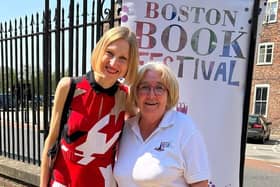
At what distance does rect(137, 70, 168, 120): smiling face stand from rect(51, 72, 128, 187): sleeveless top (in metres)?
0.26

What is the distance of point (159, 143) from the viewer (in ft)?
6.13

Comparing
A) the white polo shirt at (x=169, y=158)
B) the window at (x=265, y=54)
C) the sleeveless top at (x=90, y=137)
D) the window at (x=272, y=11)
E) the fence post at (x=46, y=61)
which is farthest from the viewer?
the window at (x=265, y=54)

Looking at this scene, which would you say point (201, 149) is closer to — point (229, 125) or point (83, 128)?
point (83, 128)

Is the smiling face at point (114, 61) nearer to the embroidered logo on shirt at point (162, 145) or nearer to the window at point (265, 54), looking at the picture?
the embroidered logo on shirt at point (162, 145)

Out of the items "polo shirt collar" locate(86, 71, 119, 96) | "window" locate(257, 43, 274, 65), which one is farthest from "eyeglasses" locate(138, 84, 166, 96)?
"window" locate(257, 43, 274, 65)

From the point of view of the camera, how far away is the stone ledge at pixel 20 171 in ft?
14.8

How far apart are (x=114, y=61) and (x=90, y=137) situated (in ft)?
1.57

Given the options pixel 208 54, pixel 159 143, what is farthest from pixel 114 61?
pixel 208 54

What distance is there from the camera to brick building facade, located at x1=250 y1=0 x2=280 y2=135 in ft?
71.3

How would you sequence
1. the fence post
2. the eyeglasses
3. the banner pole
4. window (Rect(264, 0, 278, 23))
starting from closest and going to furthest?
the eyeglasses, the banner pole, the fence post, window (Rect(264, 0, 278, 23))

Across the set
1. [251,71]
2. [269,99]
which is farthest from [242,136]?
[269,99]

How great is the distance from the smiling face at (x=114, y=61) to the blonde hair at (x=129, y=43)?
2cm

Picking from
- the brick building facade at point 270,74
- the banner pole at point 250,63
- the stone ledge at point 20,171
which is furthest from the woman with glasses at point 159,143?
the brick building facade at point 270,74

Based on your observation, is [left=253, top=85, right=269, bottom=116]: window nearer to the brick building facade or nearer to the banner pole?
the brick building facade
